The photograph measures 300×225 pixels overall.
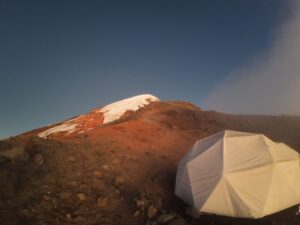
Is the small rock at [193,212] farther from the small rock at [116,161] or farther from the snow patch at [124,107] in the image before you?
the snow patch at [124,107]

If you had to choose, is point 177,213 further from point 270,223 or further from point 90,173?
point 90,173

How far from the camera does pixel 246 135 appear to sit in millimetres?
10797

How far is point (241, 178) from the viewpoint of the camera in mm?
8828

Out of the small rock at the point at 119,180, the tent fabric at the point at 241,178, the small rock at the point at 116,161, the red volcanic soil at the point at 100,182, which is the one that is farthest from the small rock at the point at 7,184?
the tent fabric at the point at 241,178

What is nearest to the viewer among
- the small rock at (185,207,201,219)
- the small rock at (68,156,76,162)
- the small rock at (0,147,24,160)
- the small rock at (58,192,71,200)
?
the small rock at (185,207,201,219)

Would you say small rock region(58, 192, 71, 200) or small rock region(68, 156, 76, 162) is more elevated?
small rock region(68, 156, 76, 162)

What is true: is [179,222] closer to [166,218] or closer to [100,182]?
[166,218]

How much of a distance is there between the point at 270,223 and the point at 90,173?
22.4ft

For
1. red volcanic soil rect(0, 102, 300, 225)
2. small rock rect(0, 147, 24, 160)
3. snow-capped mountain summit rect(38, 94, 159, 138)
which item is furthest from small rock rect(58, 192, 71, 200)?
snow-capped mountain summit rect(38, 94, 159, 138)

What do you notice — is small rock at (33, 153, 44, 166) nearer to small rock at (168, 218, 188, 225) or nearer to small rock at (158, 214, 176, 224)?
small rock at (158, 214, 176, 224)

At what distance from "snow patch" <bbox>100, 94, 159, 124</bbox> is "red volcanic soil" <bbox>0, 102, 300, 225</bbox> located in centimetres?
1852

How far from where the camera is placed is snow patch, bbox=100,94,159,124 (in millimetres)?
36406

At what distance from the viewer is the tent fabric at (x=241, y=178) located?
27.8 ft

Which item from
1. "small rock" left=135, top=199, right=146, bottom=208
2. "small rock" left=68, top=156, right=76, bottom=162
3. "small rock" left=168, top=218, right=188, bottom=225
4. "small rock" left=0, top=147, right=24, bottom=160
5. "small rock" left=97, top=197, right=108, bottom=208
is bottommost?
"small rock" left=168, top=218, right=188, bottom=225
